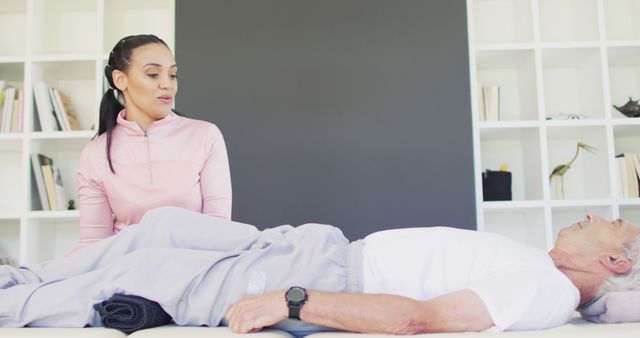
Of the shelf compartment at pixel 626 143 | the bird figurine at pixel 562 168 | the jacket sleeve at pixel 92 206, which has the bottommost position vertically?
the jacket sleeve at pixel 92 206

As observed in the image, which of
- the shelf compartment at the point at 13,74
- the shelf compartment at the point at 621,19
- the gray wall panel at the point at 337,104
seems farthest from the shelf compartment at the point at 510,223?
the shelf compartment at the point at 13,74

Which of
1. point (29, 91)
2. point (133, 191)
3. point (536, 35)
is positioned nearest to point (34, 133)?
point (29, 91)

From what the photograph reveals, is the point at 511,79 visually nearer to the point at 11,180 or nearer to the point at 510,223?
the point at 510,223

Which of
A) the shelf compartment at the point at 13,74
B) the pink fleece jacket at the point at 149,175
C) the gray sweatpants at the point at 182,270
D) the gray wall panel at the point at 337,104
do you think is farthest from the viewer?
the shelf compartment at the point at 13,74

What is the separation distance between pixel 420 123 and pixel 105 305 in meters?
2.51

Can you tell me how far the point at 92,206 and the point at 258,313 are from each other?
3.83ft

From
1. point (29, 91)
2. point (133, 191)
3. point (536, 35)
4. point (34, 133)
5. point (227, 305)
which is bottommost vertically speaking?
point (227, 305)

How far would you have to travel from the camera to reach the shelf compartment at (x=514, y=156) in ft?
13.1

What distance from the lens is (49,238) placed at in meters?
4.04

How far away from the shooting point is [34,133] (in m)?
3.80

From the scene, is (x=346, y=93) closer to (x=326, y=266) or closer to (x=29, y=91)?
(x=29, y=91)

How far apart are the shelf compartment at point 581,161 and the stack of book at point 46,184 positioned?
107 inches

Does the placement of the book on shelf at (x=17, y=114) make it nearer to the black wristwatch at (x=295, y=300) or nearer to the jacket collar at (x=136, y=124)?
the jacket collar at (x=136, y=124)

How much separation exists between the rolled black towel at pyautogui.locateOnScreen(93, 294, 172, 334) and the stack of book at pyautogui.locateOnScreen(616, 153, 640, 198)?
3.02m
